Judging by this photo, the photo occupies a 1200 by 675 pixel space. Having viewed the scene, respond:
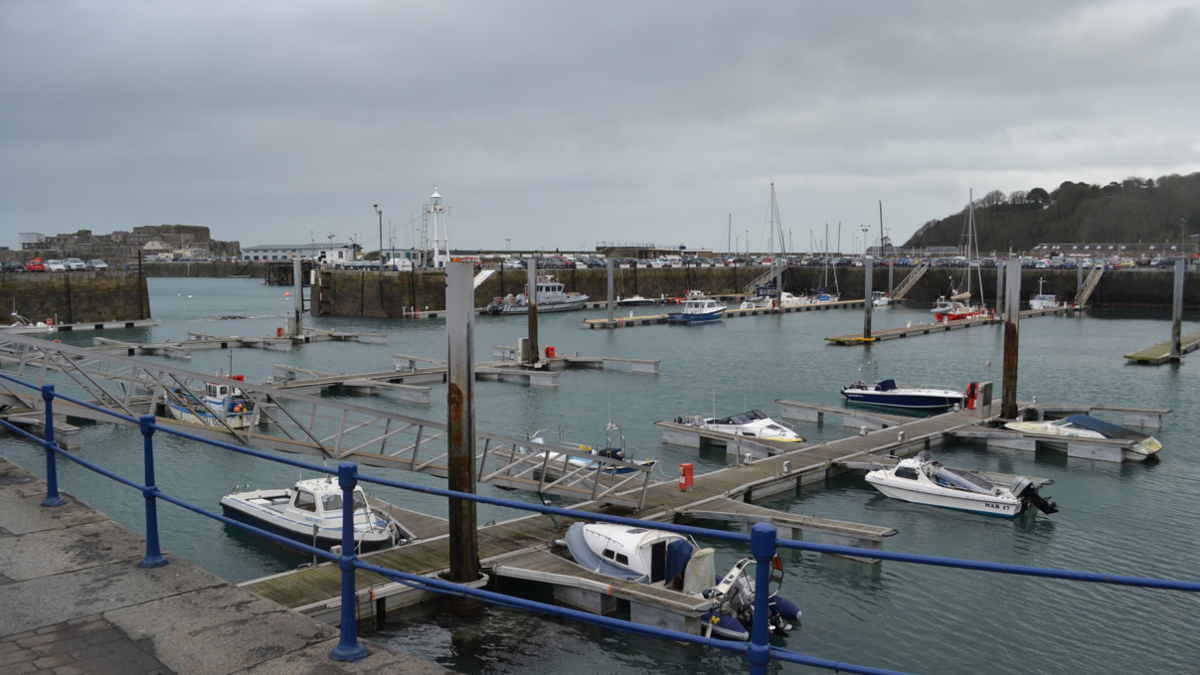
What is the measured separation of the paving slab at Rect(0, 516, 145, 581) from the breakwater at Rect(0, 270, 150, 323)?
7781 centimetres

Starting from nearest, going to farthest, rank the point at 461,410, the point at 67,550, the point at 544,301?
the point at 67,550 < the point at 461,410 < the point at 544,301

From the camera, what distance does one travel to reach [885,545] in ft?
62.8

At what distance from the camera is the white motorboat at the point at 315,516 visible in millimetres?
17438

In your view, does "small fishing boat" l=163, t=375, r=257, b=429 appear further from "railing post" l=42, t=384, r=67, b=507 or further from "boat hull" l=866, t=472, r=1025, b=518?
"railing post" l=42, t=384, r=67, b=507

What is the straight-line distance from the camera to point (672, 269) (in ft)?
408

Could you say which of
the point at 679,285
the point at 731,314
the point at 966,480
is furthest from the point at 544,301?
the point at 966,480

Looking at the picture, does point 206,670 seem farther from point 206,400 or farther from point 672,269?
point 672,269

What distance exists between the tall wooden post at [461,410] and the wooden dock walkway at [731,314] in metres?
64.4

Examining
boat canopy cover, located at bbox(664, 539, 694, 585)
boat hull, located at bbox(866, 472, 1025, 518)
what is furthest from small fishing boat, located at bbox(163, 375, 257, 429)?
boat hull, located at bbox(866, 472, 1025, 518)

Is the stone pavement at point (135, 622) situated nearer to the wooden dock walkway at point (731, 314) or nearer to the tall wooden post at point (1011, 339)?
the tall wooden post at point (1011, 339)

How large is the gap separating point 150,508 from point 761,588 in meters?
4.84

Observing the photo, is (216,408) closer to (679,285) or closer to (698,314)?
(698,314)

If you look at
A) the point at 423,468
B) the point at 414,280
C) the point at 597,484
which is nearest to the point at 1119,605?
the point at 597,484

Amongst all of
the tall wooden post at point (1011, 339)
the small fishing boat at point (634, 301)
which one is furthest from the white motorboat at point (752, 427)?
the small fishing boat at point (634, 301)
